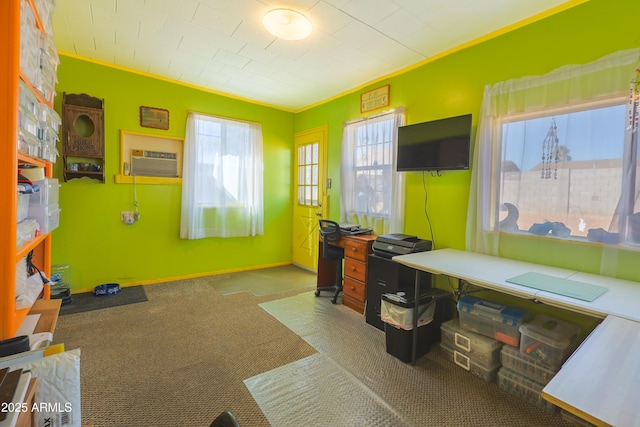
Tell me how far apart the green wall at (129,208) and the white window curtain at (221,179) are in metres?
0.15

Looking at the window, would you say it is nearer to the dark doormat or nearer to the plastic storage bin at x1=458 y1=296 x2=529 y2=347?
the plastic storage bin at x1=458 y1=296 x2=529 y2=347

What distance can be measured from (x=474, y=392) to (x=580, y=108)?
2.05 metres

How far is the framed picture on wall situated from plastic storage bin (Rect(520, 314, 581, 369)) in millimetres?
4341

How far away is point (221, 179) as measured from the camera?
4.23m

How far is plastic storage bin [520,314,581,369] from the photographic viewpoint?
5.76 feet

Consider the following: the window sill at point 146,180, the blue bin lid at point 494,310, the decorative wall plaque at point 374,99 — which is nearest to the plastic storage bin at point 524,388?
the blue bin lid at point 494,310

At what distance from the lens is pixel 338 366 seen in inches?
85.1

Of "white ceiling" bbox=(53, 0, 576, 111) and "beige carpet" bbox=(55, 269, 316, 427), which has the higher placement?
"white ceiling" bbox=(53, 0, 576, 111)

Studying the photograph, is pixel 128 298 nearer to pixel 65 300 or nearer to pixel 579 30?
pixel 65 300

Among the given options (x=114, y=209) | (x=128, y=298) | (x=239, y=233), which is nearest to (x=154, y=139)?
(x=114, y=209)

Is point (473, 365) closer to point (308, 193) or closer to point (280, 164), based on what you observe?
point (308, 193)

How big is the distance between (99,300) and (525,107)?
4.58m

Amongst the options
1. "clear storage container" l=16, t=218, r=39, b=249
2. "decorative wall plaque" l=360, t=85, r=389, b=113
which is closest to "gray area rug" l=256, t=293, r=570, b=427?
"clear storage container" l=16, t=218, r=39, b=249

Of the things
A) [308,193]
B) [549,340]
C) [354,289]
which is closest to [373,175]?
[354,289]
